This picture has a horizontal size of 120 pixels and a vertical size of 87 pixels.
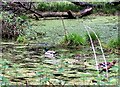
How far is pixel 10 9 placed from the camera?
24.9 feet

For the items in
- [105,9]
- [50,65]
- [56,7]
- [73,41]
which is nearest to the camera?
[50,65]

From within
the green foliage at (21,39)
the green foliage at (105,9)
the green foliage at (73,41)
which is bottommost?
the green foliage at (105,9)

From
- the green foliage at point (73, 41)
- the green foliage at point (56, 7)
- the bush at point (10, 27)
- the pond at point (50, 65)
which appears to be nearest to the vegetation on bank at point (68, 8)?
the green foliage at point (56, 7)

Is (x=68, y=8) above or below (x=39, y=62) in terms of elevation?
below

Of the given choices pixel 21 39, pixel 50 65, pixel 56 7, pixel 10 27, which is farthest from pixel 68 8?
pixel 50 65

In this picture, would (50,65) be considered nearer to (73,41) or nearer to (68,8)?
(73,41)

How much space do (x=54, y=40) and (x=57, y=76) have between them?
2975 millimetres

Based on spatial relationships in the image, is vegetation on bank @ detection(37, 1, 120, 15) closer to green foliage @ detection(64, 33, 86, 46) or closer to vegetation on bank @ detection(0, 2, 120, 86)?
vegetation on bank @ detection(0, 2, 120, 86)

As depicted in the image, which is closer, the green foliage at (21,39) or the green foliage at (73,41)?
the green foliage at (73,41)

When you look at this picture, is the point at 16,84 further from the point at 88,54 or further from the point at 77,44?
the point at 77,44

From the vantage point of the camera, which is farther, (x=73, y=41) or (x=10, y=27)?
(x=10, y=27)

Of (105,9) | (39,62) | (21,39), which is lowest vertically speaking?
(105,9)

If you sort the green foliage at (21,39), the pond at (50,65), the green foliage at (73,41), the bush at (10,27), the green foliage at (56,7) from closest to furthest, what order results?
the pond at (50,65) < the green foliage at (73,41) < the green foliage at (21,39) < the bush at (10,27) < the green foliage at (56,7)

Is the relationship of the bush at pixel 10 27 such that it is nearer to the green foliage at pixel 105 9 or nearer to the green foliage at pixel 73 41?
the green foliage at pixel 73 41
